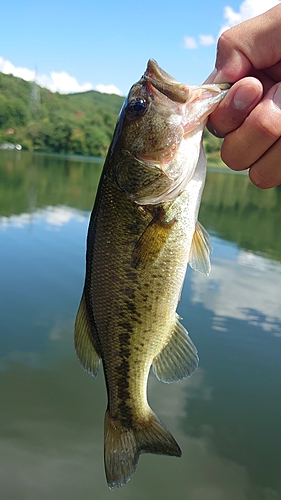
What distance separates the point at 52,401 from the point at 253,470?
2.65m

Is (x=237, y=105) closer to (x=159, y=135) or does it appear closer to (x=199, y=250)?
(x=159, y=135)

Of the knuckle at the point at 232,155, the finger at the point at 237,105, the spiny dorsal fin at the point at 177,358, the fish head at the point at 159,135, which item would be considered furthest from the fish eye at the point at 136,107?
the spiny dorsal fin at the point at 177,358

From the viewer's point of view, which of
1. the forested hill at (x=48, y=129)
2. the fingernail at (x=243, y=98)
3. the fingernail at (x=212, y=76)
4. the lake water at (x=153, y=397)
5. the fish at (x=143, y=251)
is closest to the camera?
the fingernail at (x=243, y=98)

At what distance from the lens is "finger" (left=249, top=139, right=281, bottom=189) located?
2.13 m

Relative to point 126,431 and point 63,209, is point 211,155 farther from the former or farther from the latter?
point 126,431

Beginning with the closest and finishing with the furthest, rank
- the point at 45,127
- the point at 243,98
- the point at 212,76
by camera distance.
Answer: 1. the point at 243,98
2. the point at 212,76
3. the point at 45,127

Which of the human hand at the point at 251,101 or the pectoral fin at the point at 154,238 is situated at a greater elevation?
the human hand at the point at 251,101

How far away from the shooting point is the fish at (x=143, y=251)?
2098 mm

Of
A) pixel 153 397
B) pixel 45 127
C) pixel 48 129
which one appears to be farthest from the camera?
pixel 45 127

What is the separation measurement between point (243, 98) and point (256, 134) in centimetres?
18

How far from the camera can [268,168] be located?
2184mm

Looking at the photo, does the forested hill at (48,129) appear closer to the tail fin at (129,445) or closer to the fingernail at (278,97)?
the fingernail at (278,97)

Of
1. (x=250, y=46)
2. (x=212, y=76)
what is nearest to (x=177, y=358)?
(x=212, y=76)

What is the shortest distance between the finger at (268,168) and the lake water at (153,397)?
3.83 metres
